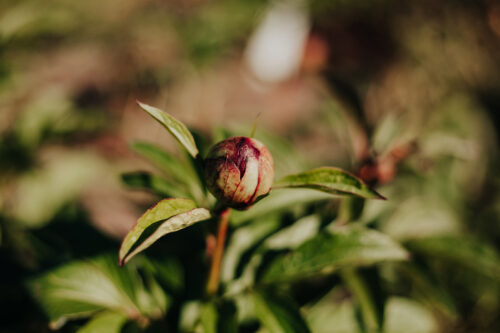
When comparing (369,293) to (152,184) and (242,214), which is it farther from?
(152,184)

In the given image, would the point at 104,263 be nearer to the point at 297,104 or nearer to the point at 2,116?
the point at 2,116

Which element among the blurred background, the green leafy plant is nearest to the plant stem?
the green leafy plant

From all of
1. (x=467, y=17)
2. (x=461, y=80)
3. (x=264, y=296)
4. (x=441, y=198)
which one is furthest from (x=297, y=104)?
(x=264, y=296)

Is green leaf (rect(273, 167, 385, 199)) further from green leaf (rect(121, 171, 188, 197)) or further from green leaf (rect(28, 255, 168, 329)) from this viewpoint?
green leaf (rect(28, 255, 168, 329))

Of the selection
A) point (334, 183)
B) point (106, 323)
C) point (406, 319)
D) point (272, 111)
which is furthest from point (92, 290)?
point (272, 111)

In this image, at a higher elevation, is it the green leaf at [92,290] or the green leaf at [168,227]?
the green leaf at [168,227]

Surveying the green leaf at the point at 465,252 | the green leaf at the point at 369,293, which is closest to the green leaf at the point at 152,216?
the green leaf at the point at 369,293

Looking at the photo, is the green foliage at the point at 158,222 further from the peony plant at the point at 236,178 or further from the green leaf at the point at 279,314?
the green leaf at the point at 279,314
